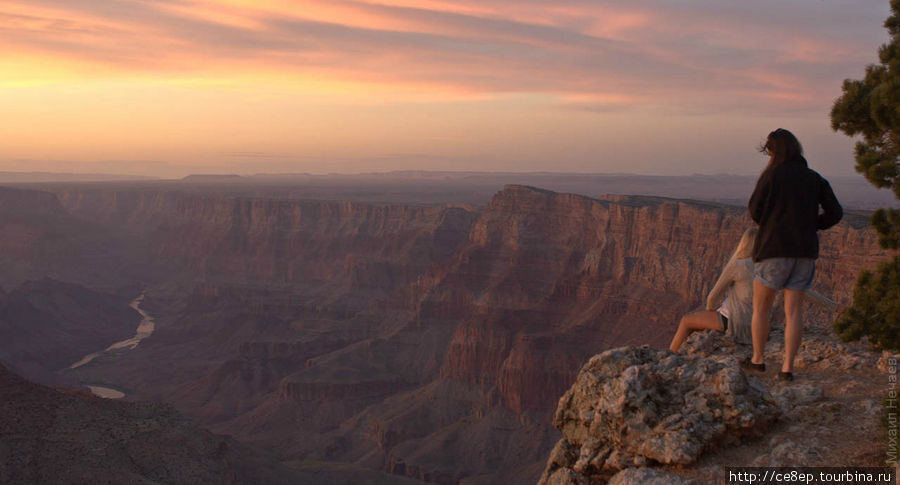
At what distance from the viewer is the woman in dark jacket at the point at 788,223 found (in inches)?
288

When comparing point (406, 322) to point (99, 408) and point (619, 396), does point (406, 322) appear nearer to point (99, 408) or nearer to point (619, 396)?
point (99, 408)

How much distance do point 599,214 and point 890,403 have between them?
63576mm

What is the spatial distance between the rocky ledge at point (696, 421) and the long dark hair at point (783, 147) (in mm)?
2217

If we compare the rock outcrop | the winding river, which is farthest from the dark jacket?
the winding river

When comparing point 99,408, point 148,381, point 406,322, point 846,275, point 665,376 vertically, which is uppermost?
point 665,376

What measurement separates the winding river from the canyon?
4.84 ft

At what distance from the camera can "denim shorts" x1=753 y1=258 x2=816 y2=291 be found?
7469 mm

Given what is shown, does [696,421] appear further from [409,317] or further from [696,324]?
[409,317]

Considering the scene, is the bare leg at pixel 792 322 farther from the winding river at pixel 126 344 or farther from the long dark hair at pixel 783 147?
the winding river at pixel 126 344

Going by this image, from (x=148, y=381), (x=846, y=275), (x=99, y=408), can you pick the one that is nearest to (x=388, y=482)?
(x=99, y=408)

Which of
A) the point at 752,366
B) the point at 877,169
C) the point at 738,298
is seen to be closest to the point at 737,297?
the point at 738,298

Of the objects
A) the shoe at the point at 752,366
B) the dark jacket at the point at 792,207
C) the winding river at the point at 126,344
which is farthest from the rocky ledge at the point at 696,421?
the winding river at the point at 126,344

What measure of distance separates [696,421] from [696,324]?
105 inches

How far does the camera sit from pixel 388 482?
1465 inches
